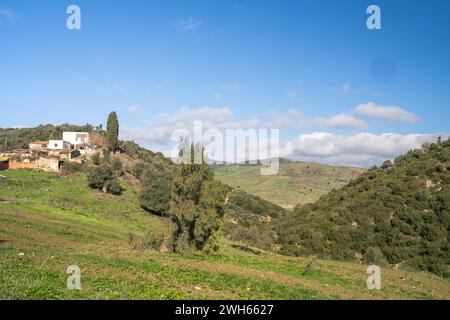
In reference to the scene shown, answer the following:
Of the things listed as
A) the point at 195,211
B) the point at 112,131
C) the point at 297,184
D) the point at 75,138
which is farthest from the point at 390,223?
the point at 297,184

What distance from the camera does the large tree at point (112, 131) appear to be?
338 feet

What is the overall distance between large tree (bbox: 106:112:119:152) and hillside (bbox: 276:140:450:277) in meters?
54.5

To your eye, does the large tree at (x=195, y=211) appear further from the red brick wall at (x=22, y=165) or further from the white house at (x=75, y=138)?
the white house at (x=75, y=138)

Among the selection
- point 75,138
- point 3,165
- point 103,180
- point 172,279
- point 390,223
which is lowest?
point 390,223

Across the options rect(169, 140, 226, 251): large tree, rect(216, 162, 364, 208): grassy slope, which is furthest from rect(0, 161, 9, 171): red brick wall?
rect(216, 162, 364, 208): grassy slope

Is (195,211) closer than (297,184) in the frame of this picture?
Yes

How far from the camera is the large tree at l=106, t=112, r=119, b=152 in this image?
103 meters

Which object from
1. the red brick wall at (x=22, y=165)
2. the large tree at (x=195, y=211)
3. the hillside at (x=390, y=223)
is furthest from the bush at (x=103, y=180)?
the large tree at (x=195, y=211)

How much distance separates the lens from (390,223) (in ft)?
181

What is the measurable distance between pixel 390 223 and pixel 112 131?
73.2 m

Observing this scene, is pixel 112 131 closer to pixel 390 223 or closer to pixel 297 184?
pixel 390 223

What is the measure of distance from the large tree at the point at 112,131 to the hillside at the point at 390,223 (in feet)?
179
